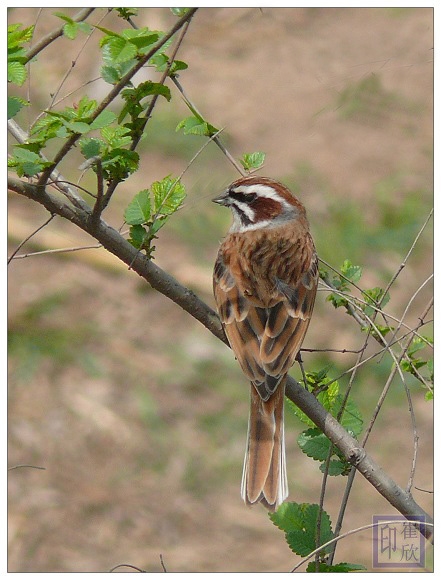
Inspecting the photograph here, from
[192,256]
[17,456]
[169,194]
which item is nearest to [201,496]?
[17,456]

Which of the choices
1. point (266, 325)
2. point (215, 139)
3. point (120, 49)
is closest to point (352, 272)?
point (266, 325)

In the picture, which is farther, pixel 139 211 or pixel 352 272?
pixel 352 272

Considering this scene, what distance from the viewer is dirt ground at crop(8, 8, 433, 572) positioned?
6.89 m

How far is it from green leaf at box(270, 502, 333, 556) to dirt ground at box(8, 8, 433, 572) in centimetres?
313

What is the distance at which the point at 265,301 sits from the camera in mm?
3957

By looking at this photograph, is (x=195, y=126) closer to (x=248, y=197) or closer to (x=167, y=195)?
(x=167, y=195)

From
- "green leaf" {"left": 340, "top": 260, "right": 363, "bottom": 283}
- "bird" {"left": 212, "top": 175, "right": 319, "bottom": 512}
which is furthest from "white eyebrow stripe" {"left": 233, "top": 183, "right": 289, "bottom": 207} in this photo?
"green leaf" {"left": 340, "top": 260, "right": 363, "bottom": 283}

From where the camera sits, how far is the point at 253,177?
4.01 meters

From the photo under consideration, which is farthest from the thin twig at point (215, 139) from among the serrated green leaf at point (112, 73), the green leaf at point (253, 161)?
the serrated green leaf at point (112, 73)

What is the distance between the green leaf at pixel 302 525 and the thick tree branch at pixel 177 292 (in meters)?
0.20

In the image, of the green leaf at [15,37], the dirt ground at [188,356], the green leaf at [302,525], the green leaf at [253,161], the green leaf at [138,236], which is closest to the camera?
the green leaf at [15,37]

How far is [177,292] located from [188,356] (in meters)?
5.13

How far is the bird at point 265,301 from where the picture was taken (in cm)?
354

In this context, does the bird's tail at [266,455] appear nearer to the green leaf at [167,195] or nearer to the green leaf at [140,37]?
the green leaf at [167,195]
